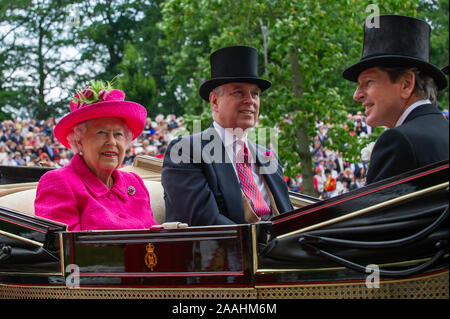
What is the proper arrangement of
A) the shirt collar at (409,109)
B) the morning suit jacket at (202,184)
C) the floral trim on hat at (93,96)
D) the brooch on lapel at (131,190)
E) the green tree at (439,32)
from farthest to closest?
the green tree at (439,32) < the brooch on lapel at (131,190) < the floral trim on hat at (93,96) < the morning suit jacket at (202,184) < the shirt collar at (409,109)

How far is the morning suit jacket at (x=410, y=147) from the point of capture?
2012 millimetres

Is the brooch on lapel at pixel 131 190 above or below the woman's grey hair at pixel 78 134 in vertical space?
below

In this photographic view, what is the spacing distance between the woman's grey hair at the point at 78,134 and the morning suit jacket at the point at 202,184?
10.0 inches

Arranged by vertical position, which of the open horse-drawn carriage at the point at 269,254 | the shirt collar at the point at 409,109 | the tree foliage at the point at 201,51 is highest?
the tree foliage at the point at 201,51

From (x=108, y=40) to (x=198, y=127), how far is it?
2065 centimetres

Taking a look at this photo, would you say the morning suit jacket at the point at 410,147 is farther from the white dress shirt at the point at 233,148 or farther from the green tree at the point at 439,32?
the green tree at the point at 439,32

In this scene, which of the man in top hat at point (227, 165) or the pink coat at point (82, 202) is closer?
the pink coat at point (82, 202)

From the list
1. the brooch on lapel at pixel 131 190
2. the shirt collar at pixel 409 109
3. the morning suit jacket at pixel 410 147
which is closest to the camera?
the morning suit jacket at pixel 410 147

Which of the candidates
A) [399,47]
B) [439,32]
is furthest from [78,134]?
[439,32]

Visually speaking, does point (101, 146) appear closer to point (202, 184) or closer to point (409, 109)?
point (202, 184)

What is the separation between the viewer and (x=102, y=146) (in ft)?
9.42

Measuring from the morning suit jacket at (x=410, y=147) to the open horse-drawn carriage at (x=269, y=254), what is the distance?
0.65ft

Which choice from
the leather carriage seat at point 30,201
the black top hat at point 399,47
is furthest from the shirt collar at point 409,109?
the leather carriage seat at point 30,201

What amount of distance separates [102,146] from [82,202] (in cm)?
33
